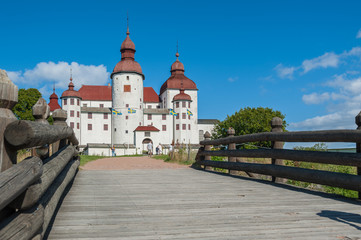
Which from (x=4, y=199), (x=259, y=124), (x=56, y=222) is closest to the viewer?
(x=4, y=199)

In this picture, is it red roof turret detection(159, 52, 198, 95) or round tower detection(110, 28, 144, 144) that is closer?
round tower detection(110, 28, 144, 144)

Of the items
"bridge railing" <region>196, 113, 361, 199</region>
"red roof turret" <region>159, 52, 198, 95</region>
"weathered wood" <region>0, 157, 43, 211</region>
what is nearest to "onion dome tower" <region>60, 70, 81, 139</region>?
"red roof turret" <region>159, 52, 198, 95</region>

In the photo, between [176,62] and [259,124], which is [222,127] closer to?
[259,124]

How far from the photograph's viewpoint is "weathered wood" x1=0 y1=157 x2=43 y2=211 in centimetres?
191

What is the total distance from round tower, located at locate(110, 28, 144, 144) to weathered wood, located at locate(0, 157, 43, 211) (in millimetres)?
56547

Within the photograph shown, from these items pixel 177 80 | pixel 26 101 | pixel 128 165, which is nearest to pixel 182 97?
pixel 177 80

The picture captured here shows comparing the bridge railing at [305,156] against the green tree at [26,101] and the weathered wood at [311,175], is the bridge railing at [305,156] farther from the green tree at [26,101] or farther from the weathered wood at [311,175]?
the green tree at [26,101]

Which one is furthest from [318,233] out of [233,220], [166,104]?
[166,104]

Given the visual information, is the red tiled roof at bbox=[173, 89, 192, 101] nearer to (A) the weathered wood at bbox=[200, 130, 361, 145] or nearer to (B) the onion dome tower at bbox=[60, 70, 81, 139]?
(B) the onion dome tower at bbox=[60, 70, 81, 139]

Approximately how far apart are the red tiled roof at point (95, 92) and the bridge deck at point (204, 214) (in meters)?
65.7

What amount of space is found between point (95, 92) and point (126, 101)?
46.1 ft

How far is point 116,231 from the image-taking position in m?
3.32

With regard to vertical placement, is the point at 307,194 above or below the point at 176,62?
A: below

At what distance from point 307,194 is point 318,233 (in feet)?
8.32
